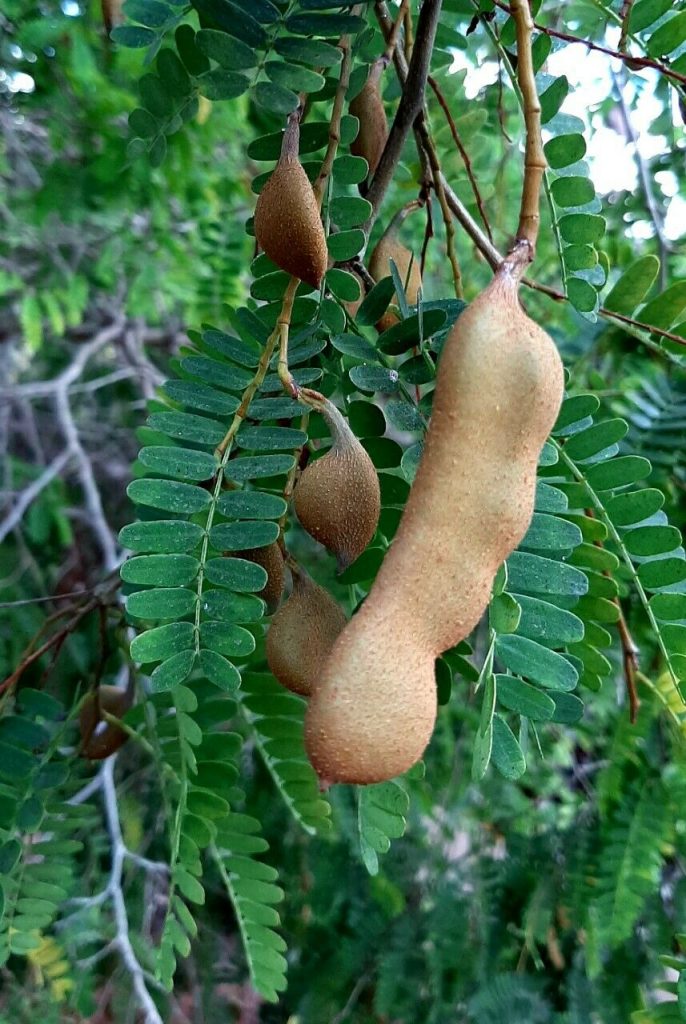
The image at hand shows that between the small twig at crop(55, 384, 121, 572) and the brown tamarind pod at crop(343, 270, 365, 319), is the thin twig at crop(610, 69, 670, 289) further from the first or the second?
the small twig at crop(55, 384, 121, 572)

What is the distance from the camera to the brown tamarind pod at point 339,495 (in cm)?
51

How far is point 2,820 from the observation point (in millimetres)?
835

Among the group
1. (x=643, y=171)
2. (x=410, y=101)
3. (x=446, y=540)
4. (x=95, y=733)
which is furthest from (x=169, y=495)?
(x=643, y=171)

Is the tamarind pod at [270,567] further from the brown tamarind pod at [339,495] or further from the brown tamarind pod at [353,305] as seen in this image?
the brown tamarind pod at [353,305]

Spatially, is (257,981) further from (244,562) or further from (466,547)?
(466,547)

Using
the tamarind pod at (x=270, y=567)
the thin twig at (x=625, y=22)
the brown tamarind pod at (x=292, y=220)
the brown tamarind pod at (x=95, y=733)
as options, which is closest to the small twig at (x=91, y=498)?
the brown tamarind pod at (x=95, y=733)

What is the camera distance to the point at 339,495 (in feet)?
1.67

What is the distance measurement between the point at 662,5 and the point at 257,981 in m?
1.02

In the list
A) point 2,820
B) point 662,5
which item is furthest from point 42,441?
point 662,5

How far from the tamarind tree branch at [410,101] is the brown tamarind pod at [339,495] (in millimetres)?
241

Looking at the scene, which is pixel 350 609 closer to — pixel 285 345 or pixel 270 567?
pixel 270 567

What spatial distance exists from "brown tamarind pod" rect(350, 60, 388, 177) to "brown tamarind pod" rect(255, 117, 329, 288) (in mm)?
168

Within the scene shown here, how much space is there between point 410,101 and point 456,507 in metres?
0.39

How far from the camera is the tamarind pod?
0.60m
